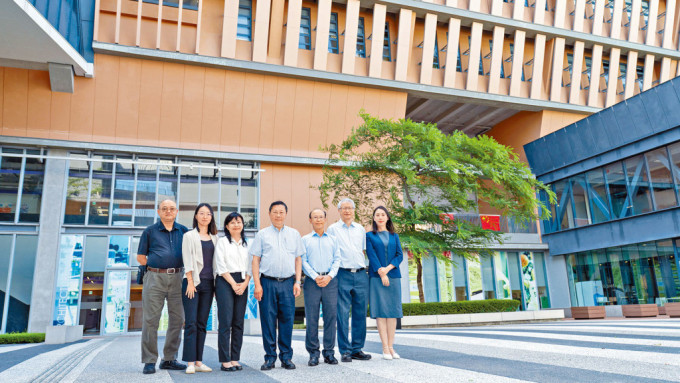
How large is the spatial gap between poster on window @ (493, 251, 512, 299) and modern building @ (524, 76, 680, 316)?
277cm

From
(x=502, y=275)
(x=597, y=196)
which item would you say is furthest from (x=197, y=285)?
(x=597, y=196)

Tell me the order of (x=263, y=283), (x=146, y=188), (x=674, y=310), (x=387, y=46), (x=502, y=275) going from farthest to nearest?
(x=502, y=275) → (x=387, y=46) → (x=146, y=188) → (x=674, y=310) → (x=263, y=283)

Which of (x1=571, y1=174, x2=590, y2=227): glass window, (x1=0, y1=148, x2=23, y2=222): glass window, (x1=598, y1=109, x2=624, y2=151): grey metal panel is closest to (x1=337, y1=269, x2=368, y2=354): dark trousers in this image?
(x1=0, y1=148, x2=23, y2=222): glass window

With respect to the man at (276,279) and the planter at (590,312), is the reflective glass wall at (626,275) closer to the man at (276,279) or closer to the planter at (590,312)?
the planter at (590,312)

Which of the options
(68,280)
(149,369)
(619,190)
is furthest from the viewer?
(619,190)

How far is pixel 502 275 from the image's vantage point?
916 inches

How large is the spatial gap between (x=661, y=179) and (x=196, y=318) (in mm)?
19018

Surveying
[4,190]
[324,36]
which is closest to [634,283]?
[324,36]

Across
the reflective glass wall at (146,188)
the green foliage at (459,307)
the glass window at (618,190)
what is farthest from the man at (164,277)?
the glass window at (618,190)

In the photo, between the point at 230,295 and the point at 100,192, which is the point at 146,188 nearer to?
the point at 100,192

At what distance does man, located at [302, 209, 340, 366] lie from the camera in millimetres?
5484

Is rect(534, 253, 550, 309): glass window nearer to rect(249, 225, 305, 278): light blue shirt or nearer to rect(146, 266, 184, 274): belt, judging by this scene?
rect(249, 225, 305, 278): light blue shirt

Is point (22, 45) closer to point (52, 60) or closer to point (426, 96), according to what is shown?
point (52, 60)

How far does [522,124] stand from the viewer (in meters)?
25.1
